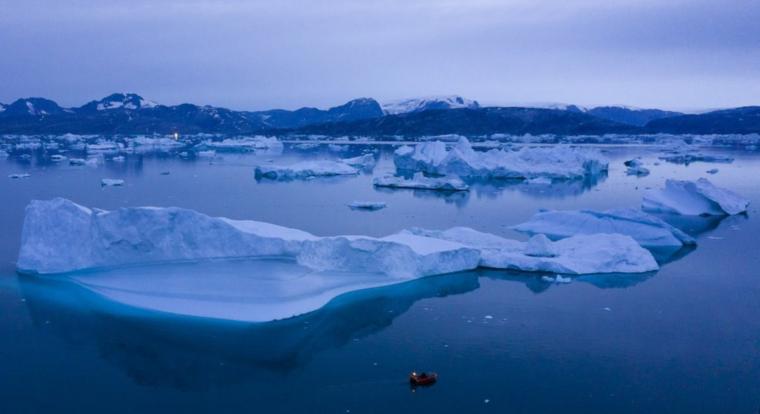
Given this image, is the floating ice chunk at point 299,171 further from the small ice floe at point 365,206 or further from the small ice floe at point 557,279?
the small ice floe at point 557,279

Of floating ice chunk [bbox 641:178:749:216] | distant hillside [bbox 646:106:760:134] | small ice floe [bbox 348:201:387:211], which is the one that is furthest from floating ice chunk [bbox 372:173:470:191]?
distant hillside [bbox 646:106:760:134]

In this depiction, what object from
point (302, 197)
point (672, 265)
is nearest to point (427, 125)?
point (302, 197)

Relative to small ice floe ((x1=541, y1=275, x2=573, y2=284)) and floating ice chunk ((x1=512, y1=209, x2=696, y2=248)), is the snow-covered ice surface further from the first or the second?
floating ice chunk ((x1=512, y1=209, x2=696, y2=248))

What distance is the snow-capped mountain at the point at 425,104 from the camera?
376 feet

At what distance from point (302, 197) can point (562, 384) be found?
37.0ft

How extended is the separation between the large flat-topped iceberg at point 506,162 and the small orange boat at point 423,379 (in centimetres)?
1732

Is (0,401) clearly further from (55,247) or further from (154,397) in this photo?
(55,247)

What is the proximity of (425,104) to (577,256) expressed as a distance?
111723 mm

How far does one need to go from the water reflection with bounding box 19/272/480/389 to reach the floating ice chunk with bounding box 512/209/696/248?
3753mm

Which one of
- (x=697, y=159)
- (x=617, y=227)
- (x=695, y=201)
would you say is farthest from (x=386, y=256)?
(x=697, y=159)

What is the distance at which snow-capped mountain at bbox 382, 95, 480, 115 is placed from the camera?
11462 centimetres

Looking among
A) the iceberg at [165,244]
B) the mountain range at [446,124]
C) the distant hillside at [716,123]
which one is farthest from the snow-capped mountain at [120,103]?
the iceberg at [165,244]

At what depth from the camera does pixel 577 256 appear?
835 centimetres

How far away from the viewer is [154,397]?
455 centimetres
